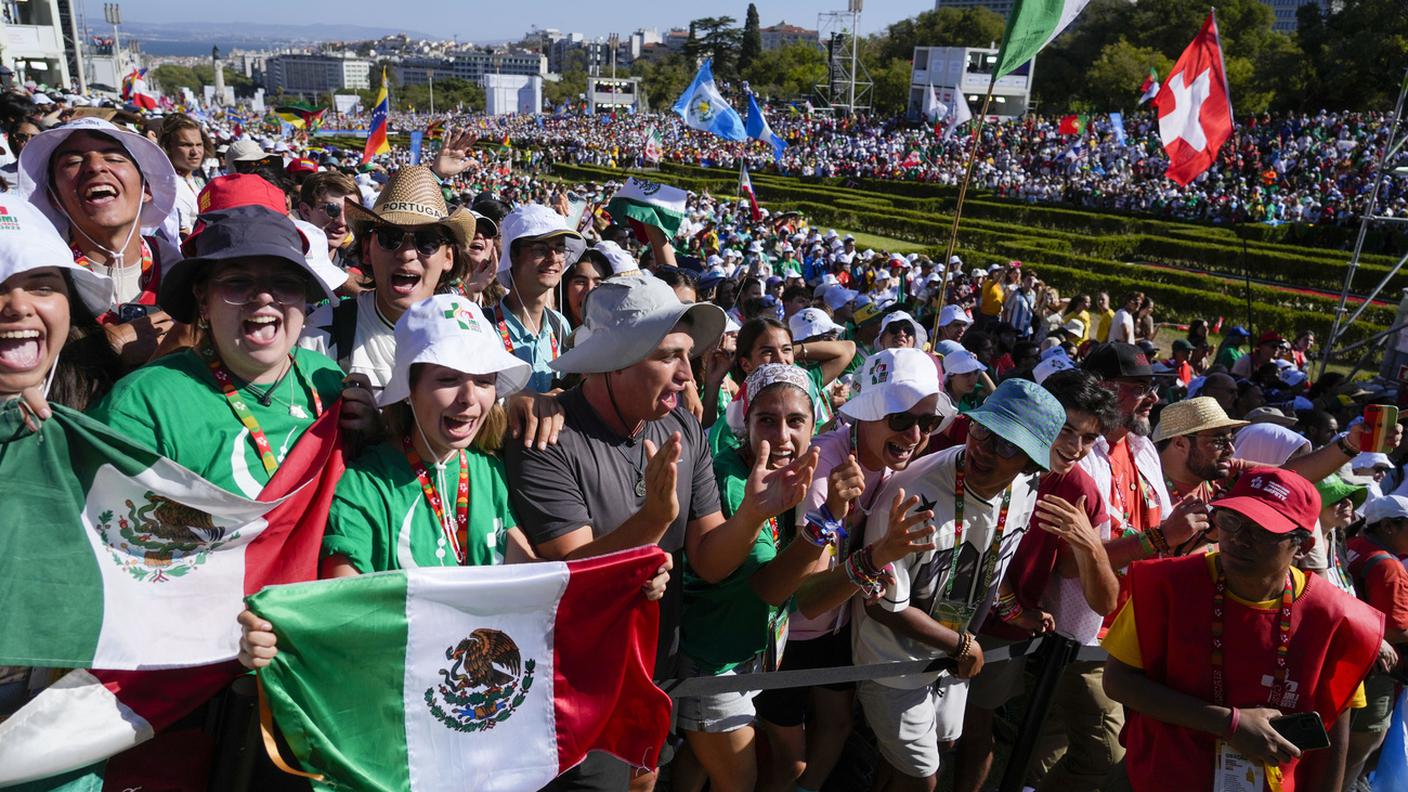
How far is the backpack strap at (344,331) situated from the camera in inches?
148

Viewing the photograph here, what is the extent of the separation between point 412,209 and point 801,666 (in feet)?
8.57

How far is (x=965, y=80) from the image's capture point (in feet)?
234

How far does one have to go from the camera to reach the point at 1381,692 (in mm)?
4738

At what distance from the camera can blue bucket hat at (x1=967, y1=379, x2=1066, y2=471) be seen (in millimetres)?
3584

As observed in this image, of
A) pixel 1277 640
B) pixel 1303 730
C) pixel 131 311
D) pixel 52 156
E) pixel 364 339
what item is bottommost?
pixel 1303 730

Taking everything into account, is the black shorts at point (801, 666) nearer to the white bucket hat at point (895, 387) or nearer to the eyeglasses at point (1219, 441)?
the white bucket hat at point (895, 387)

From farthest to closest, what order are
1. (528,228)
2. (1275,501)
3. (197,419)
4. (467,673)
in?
1. (528,228)
2. (1275,501)
3. (467,673)
4. (197,419)

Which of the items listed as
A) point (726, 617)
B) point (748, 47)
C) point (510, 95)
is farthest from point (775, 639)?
point (510, 95)

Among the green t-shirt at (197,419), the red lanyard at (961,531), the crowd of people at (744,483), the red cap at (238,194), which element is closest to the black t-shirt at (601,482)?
the crowd of people at (744,483)

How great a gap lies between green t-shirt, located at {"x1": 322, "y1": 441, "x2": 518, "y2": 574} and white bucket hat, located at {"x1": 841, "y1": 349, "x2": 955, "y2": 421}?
1779 mm

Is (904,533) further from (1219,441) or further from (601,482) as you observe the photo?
(1219,441)

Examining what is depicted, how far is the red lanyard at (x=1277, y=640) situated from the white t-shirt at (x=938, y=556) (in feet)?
2.67

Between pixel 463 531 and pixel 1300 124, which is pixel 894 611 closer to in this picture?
pixel 463 531

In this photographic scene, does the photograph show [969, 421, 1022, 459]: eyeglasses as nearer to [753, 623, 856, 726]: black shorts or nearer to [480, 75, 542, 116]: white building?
[753, 623, 856, 726]: black shorts
